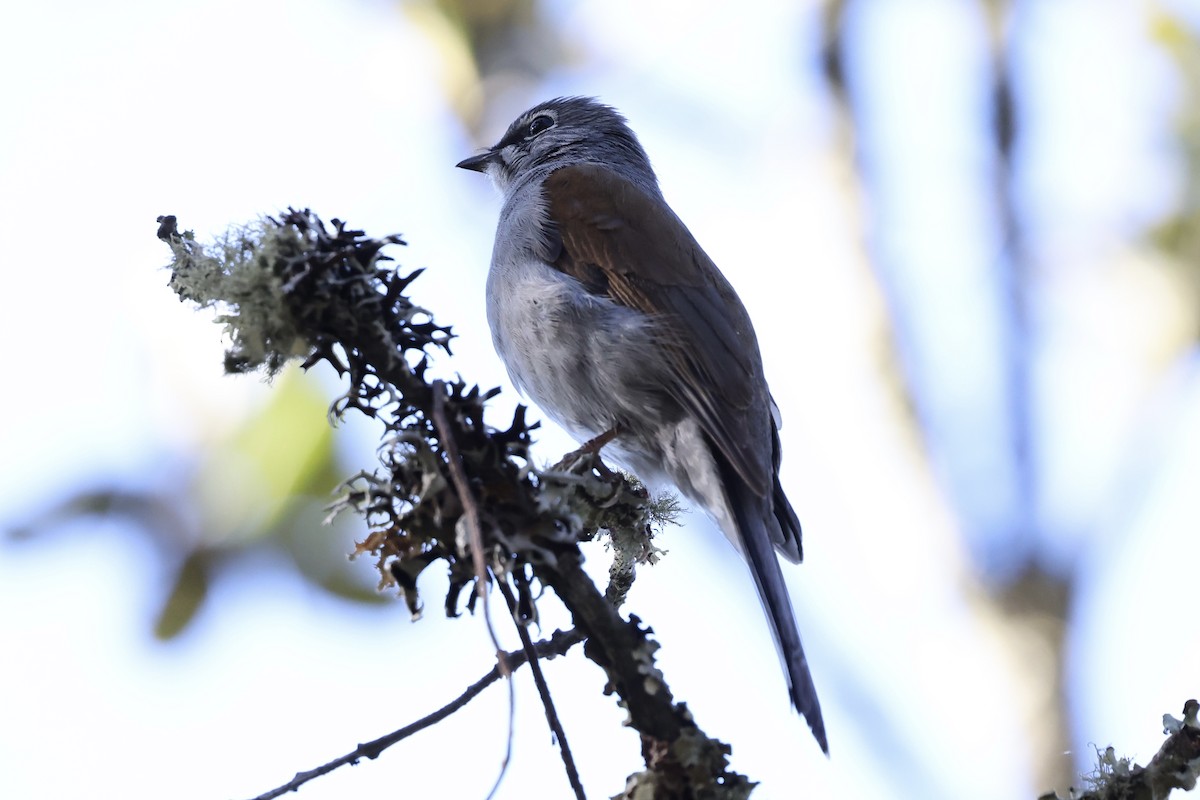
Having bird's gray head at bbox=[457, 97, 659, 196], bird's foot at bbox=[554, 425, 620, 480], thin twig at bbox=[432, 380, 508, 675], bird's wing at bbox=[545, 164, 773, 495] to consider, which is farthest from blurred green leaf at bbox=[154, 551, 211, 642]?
bird's gray head at bbox=[457, 97, 659, 196]

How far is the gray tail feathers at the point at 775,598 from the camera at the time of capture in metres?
2.35

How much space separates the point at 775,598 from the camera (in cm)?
285

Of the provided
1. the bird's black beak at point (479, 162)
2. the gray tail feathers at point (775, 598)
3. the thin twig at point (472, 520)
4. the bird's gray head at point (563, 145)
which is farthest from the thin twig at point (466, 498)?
the bird's black beak at point (479, 162)

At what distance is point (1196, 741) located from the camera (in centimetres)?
185

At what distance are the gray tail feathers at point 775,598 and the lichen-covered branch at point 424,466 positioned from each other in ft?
1.38

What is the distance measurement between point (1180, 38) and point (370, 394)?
5.19m

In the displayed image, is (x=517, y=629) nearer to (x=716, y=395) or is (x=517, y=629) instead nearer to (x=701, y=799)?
(x=701, y=799)

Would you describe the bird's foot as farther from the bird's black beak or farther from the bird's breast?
the bird's black beak

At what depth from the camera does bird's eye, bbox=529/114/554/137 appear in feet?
17.6

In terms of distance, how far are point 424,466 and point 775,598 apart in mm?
1246

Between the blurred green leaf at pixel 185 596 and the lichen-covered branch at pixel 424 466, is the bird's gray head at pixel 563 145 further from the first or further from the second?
the lichen-covered branch at pixel 424 466

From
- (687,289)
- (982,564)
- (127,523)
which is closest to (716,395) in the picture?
(687,289)

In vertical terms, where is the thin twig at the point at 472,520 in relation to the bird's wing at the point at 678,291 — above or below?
below

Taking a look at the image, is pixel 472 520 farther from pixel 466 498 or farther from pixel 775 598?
pixel 775 598
